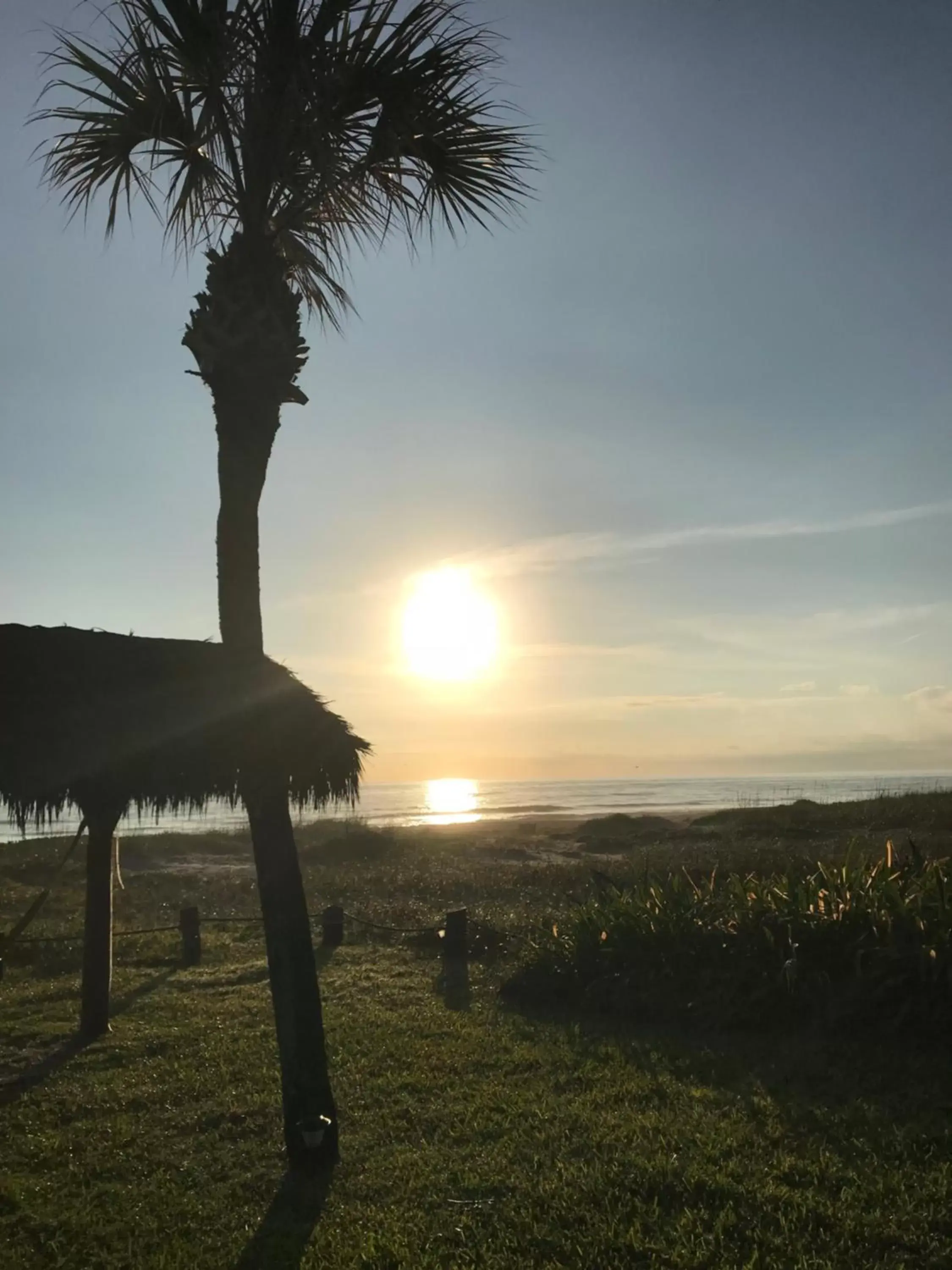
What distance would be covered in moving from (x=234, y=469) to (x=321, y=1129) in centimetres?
435

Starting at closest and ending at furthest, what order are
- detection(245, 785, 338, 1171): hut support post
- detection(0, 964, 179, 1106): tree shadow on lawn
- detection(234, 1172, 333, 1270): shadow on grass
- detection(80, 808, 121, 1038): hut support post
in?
detection(234, 1172, 333, 1270): shadow on grass → detection(245, 785, 338, 1171): hut support post → detection(0, 964, 179, 1106): tree shadow on lawn → detection(80, 808, 121, 1038): hut support post

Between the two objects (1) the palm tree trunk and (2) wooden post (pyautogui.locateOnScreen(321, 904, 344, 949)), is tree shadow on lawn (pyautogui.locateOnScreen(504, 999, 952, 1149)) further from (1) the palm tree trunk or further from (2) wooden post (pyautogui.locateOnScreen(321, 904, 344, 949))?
(2) wooden post (pyautogui.locateOnScreen(321, 904, 344, 949))

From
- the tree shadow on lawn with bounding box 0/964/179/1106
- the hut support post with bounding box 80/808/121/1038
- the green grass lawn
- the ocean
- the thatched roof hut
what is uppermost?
the thatched roof hut

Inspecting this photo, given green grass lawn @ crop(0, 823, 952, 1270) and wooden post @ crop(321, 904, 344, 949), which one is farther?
wooden post @ crop(321, 904, 344, 949)

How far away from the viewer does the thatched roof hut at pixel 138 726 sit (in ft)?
25.8

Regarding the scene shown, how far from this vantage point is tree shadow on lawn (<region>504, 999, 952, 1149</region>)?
623 cm

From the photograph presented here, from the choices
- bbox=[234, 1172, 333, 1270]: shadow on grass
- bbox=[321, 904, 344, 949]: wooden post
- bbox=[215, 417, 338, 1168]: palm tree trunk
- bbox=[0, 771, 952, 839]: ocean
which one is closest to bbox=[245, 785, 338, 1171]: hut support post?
bbox=[215, 417, 338, 1168]: palm tree trunk

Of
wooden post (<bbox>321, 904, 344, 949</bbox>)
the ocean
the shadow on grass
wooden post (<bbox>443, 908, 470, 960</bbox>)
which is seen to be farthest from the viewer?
the ocean

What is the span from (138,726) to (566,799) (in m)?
89.6

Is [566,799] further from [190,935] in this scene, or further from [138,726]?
[138,726]

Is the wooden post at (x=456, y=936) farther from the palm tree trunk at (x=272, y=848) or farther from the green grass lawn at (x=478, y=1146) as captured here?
the palm tree trunk at (x=272, y=848)

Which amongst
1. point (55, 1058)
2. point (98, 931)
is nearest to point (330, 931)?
point (98, 931)

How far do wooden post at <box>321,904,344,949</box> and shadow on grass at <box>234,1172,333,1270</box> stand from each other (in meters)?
8.56

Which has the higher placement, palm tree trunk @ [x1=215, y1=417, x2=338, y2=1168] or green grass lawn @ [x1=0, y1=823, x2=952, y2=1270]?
palm tree trunk @ [x1=215, y1=417, x2=338, y2=1168]
